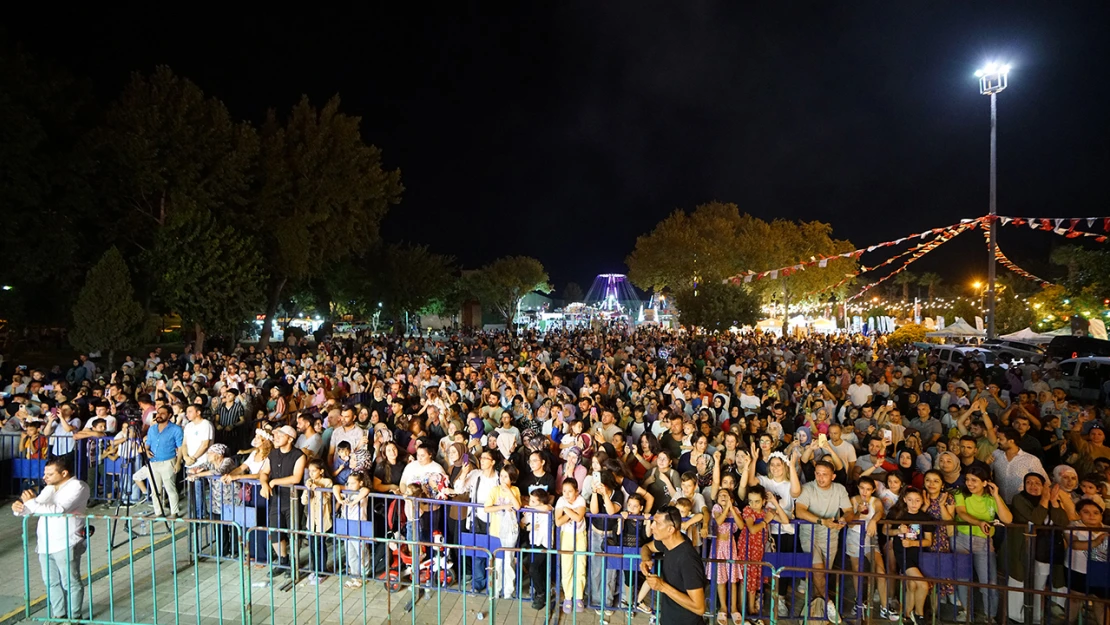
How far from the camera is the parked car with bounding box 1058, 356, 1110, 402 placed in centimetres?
1324

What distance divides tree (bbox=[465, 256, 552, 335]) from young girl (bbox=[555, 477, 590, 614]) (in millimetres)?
50681

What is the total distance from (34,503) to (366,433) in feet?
10.7

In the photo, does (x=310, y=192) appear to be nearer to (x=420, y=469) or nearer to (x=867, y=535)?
(x=420, y=469)

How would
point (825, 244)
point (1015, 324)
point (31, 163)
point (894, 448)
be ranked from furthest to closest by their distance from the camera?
point (825, 244) < point (1015, 324) < point (31, 163) < point (894, 448)

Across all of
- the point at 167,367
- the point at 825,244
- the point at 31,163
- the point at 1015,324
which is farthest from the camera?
the point at 825,244

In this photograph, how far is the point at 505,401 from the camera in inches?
404

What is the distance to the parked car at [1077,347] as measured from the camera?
18.6 metres

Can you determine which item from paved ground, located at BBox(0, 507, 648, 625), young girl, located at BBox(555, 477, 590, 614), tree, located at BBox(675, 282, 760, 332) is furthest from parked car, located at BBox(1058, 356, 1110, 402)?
tree, located at BBox(675, 282, 760, 332)

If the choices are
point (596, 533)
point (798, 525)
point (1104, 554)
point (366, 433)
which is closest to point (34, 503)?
point (366, 433)

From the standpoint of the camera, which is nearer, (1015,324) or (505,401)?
(505,401)

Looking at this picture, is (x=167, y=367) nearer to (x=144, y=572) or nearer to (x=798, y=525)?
(x=144, y=572)

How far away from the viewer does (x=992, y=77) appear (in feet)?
68.3

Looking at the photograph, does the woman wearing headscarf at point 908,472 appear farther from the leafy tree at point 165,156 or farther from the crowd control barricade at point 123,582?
the leafy tree at point 165,156

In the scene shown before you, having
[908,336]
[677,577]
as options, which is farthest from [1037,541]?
[908,336]
